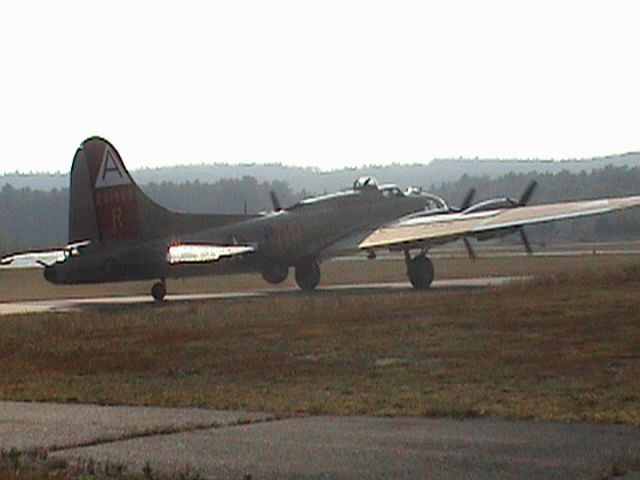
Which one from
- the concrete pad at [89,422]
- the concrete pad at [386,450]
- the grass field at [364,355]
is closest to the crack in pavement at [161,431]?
the concrete pad at [89,422]

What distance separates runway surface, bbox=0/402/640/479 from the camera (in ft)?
44.5

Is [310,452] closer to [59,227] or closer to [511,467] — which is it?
[511,467]

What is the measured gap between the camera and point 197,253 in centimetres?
5016

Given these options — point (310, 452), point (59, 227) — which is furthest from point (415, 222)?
point (59, 227)

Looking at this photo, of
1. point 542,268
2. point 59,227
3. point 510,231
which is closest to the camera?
point 510,231

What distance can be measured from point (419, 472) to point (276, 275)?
142ft

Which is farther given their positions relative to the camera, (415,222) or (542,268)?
(542,268)

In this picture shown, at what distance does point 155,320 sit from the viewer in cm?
3869

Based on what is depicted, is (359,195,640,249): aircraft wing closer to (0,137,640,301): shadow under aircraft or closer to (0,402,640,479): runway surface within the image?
(0,137,640,301): shadow under aircraft

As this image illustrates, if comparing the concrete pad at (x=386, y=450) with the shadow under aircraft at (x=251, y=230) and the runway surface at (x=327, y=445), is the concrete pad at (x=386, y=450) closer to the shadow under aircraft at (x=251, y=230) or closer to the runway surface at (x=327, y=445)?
the runway surface at (x=327, y=445)

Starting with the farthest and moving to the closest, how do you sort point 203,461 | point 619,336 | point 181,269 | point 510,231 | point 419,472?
point 510,231, point 181,269, point 619,336, point 203,461, point 419,472

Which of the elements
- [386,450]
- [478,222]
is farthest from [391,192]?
[386,450]

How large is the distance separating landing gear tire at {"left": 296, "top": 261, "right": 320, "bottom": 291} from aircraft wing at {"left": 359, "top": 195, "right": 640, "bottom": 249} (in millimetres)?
2224

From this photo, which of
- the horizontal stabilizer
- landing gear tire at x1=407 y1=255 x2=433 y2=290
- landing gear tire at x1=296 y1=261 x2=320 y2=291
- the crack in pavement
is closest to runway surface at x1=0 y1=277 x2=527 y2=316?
landing gear tire at x1=407 y1=255 x2=433 y2=290
